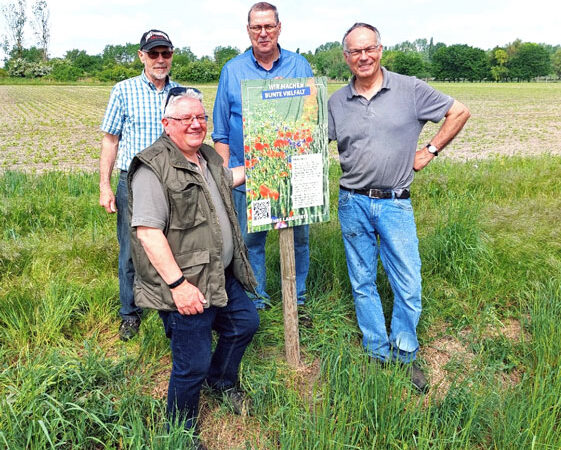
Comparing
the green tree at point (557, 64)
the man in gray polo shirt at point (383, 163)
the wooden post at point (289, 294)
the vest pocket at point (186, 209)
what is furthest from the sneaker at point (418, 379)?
the green tree at point (557, 64)

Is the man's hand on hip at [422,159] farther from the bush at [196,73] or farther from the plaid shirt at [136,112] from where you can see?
the bush at [196,73]

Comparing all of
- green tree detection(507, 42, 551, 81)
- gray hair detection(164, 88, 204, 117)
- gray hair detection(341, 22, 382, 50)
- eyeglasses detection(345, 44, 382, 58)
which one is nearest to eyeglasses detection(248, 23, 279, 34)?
gray hair detection(341, 22, 382, 50)

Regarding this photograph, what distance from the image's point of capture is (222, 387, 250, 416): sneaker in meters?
2.89

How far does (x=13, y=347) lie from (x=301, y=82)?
2.46 metres

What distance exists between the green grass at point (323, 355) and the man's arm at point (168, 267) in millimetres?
573

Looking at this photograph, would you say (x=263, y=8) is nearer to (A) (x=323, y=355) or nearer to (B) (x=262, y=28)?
(B) (x=262, y=28)

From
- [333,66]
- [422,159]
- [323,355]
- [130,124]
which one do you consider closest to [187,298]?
[323,355]

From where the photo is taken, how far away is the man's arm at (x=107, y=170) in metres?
3.56

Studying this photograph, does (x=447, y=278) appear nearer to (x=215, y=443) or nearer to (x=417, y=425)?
(x=417, y=425)

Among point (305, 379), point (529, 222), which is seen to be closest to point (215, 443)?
point (305, 379)

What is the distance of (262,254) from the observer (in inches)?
156

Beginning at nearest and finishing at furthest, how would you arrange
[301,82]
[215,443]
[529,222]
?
[215,443]
[301,82]
[529,222]

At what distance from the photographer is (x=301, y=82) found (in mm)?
2982

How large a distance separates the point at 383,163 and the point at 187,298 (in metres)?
1.48
